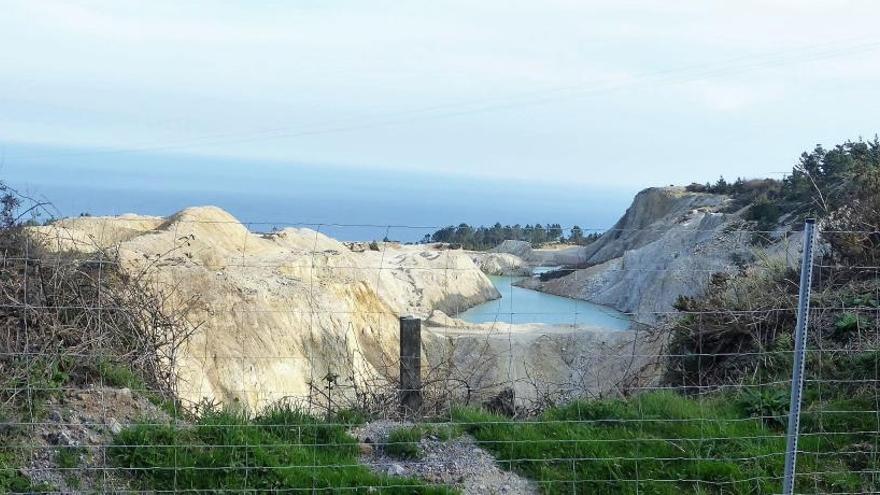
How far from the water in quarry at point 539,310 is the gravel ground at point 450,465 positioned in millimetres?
1235

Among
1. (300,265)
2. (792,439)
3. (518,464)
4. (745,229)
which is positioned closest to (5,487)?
(518,464)

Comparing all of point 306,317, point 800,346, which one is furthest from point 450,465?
point 306,317

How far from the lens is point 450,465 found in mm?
6664

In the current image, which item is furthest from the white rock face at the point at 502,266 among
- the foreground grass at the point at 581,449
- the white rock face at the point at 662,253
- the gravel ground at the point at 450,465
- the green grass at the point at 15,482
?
the green grass at the point at 15,482

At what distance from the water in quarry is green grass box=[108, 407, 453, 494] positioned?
6.35 ft

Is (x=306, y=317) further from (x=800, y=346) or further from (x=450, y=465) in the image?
(x=800, y=346)

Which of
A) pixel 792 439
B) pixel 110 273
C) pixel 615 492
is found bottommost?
pixel 615 492

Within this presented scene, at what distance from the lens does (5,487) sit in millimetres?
5848

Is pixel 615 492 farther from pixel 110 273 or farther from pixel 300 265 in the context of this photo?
pixel 300 265

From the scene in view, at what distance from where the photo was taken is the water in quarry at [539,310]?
28.3 ft

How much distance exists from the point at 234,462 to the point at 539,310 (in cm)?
433

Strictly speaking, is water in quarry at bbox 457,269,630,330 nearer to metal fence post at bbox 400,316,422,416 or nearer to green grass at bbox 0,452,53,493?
metal fence post at bbox 400,316,422,416

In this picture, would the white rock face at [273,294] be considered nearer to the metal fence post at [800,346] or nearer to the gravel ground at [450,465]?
the gravel ground at [450,465]

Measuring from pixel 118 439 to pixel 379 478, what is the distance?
1.68 m
